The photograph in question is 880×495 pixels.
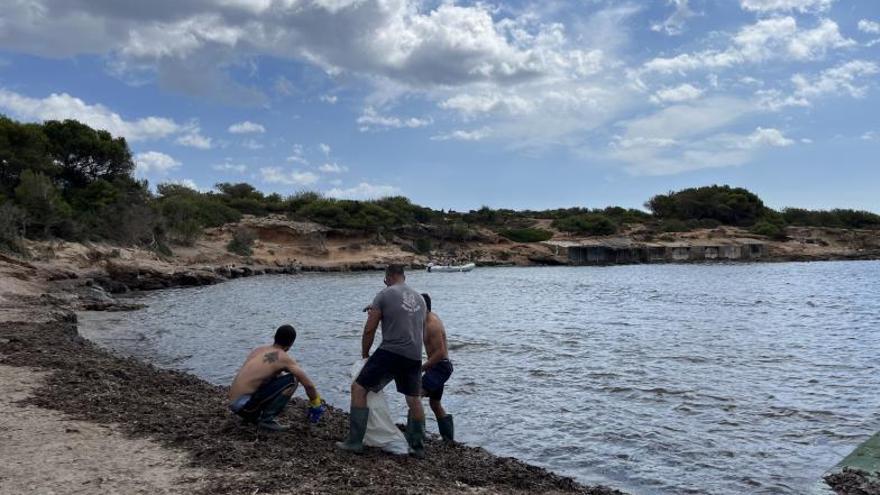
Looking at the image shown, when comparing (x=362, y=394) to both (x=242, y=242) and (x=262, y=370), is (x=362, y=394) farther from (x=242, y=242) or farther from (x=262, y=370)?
(x=242, y=242)

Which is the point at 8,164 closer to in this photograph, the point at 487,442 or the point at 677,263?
the point at 487,442

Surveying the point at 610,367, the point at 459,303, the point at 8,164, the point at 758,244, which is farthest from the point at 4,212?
the point at 758,244

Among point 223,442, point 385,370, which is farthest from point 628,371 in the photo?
point 223,442

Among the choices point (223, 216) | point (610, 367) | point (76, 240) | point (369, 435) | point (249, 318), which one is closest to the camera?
point (369, 435)

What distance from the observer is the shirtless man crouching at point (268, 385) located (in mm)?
7703

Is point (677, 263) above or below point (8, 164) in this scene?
below

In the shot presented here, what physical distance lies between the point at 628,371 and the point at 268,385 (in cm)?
1048

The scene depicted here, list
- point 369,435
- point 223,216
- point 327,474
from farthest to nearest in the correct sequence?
point 223,216 < point 369,435 < point 327,474

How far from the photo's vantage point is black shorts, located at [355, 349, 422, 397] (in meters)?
7.43

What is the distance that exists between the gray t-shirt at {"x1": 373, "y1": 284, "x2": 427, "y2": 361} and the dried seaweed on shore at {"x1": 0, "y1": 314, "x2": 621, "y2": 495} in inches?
49.0

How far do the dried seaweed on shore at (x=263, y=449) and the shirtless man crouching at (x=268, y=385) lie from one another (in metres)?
0.24

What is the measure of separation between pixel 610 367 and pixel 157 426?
451 inches

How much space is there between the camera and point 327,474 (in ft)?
20.8

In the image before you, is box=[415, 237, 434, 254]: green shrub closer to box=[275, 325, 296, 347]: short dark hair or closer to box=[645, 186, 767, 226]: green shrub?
box=[645, 186, 767, 226]: green shrub
